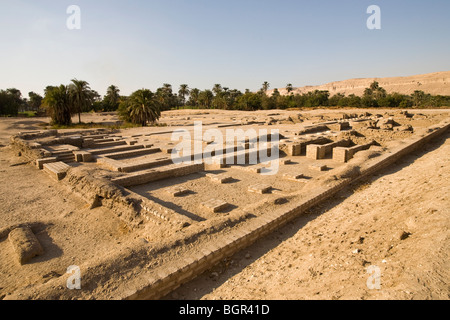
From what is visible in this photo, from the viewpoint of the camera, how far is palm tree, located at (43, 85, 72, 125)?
26.8 metres

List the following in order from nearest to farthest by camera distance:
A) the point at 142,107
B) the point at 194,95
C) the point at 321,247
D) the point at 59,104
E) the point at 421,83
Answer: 1. the point at 321,247
2. the point at 142,107
3. the point at 59,104
4. the point at 194,95
5. the point at 421,83

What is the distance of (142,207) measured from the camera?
563 centimetres

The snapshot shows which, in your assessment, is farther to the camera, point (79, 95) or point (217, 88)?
point (217, 88)

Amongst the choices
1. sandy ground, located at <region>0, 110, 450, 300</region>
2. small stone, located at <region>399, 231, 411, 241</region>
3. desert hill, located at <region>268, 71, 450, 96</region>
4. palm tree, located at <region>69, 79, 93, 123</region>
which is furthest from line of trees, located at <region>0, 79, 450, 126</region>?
desert hill, located at <region>268, 71, 450, 96</region>

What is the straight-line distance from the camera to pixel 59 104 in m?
27.1

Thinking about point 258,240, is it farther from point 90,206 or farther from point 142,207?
point 90,206

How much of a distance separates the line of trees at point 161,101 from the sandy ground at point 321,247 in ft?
72.1

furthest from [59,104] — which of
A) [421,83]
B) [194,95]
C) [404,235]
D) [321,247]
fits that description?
[421,83]

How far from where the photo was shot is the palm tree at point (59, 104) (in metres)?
26.8

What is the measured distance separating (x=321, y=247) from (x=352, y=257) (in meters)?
0.61

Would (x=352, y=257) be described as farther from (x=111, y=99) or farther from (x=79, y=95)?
(x=111, y=99)

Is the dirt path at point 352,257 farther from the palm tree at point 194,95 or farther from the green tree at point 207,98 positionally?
the palm tree at point 194,95

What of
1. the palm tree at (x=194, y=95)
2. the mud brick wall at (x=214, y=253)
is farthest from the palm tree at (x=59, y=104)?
the palm tree at (x=194, y=95)
